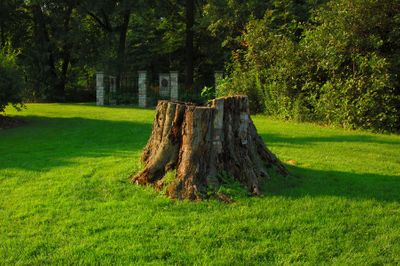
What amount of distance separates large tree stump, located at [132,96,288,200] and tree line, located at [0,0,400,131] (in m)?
7.77

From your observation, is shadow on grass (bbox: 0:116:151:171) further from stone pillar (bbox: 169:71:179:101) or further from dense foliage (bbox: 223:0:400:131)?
stone pillar (bbox: 169:71:179:101)

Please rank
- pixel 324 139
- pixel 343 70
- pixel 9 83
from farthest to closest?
1. pixel 343 70
2. pixel 9 83
3. pixel 324 139

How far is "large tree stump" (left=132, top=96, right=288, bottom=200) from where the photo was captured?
5266 mm

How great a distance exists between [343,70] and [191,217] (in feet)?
34.3

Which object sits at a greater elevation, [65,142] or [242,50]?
[242,50]

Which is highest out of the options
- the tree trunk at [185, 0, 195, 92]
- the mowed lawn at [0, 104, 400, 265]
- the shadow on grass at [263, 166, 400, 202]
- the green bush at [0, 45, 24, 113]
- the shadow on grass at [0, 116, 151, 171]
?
the tree trunk at [185, 0, 195, 92]

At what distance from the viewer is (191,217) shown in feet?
14.7

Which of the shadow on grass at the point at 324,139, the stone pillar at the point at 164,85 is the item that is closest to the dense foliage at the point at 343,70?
the shadow on grass at the point at 324,139

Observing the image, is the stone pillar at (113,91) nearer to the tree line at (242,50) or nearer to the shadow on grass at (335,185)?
the tree line at (242,50)

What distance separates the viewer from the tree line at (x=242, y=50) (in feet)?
40.9

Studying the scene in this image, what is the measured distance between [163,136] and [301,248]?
2.64 m

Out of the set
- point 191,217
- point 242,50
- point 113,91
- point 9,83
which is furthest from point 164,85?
point 191,217

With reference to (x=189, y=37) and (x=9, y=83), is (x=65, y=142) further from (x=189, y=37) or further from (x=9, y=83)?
(x=189, y=37)

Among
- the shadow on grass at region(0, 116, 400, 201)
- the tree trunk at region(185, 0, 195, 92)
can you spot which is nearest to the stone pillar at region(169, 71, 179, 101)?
the tree trunk at region(185, 0, 195, 92)
